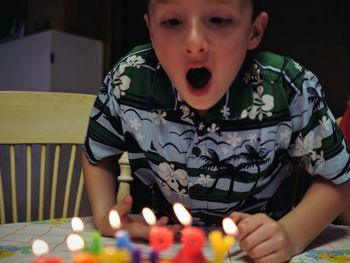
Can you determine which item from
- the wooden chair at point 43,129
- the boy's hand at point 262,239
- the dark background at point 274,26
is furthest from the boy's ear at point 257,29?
the dark background at point 274,26

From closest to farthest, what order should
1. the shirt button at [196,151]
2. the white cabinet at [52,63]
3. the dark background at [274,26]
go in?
the shirt button at [196,151] < the white cabinet at [52,63] < the dark background at [274,26]

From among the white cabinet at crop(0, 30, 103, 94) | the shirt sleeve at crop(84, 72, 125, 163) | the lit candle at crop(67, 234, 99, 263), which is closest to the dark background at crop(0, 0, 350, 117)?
the white cabinet at crop(0, 30, 103, 94)

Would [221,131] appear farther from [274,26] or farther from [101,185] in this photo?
[274,26]

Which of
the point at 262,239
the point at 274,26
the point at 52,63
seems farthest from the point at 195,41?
the point at 274,26

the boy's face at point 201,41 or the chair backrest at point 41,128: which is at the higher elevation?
the boy's face at point 201,41

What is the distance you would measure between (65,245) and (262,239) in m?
0.28

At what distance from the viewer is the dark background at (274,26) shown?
104 inches

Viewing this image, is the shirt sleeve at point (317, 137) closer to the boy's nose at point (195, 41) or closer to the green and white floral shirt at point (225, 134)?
the green and white floral shirt at point (225, 134)

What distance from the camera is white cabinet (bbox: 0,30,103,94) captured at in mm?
→ 2266

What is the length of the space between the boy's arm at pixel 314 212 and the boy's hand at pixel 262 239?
0.08 feet

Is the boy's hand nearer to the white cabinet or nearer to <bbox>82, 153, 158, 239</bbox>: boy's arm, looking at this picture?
<bbox>82, 153, 158, 239</bbox>: boy's arm

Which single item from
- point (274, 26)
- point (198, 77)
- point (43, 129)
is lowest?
point (43, 129)

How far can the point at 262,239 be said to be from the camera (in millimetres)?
532

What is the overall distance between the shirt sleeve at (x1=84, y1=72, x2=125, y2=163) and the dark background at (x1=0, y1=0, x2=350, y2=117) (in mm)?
1922
